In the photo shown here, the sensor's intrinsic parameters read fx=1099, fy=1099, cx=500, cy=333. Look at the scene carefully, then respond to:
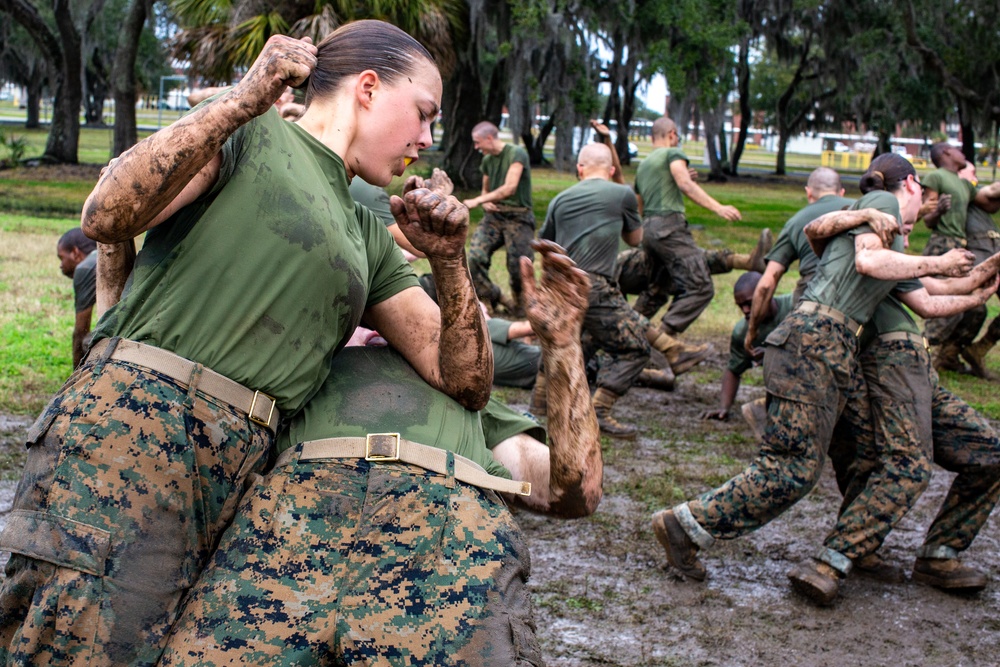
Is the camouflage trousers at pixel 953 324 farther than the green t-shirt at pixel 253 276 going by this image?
Yes

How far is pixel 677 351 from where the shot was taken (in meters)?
9.38

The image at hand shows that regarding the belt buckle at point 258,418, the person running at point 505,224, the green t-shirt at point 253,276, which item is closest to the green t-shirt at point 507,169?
the person running at point 505,224

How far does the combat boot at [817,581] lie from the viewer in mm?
5109

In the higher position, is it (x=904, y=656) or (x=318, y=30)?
(x=318, y=30)

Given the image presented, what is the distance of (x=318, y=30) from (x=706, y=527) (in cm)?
1339

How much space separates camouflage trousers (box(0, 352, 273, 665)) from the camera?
6.86 feet

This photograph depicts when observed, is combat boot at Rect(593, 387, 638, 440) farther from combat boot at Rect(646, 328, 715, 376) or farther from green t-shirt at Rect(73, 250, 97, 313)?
green t-shirt at Rect(73, 250, 97, 313)

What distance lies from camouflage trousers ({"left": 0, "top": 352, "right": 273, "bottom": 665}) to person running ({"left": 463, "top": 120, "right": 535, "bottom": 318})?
30.5 ft

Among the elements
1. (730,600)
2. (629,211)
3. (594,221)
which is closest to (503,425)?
(730,600)

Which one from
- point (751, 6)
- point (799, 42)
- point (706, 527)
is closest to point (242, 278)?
point (706, 527)

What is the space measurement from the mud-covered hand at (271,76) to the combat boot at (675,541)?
357cm

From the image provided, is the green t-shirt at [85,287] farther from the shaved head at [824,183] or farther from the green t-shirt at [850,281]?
the shaved head at [824,183]

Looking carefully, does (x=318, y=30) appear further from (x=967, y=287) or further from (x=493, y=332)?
(x=967, y=287)

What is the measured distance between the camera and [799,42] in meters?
40.1
